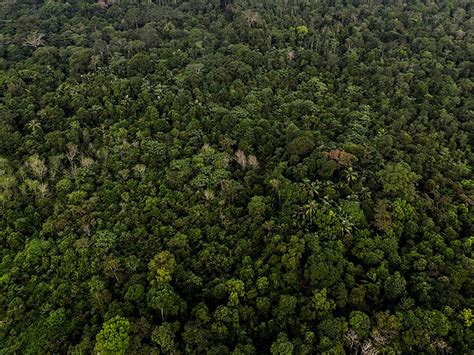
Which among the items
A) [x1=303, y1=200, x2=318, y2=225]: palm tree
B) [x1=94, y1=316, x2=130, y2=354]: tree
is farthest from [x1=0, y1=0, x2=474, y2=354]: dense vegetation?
[x1=303, y1=200, x2=318, y2=225]: palm tree

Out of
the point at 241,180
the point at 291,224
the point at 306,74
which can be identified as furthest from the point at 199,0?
the point at 291,224

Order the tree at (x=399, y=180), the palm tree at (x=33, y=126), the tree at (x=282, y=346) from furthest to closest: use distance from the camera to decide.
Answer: the palm tree at (x=33, y=126), the tree at (x=399, y=180), the tree at (x=282, y=346)

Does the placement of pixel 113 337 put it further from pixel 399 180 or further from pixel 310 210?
pixel 399 180

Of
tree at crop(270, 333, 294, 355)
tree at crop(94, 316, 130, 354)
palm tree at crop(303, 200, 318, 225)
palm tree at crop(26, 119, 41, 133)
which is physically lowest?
tree at crop(270, 333, 294, 355)

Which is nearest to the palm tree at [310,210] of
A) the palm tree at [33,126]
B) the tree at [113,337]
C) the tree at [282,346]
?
the tree at [282,346]

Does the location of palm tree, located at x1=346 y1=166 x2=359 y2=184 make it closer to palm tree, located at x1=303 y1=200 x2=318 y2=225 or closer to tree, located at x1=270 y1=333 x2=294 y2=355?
palm tree, located at x1=303 y1=200 x2=318 y2=225

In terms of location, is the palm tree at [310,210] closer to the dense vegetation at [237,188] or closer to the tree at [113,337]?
the dense vegetation at [237,188]

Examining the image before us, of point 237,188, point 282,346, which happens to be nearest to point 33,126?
point 237,188

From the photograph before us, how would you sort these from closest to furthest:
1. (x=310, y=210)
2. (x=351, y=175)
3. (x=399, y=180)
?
(x=310, y=210)
(x=399, y=180)
(x=351, y=175)
